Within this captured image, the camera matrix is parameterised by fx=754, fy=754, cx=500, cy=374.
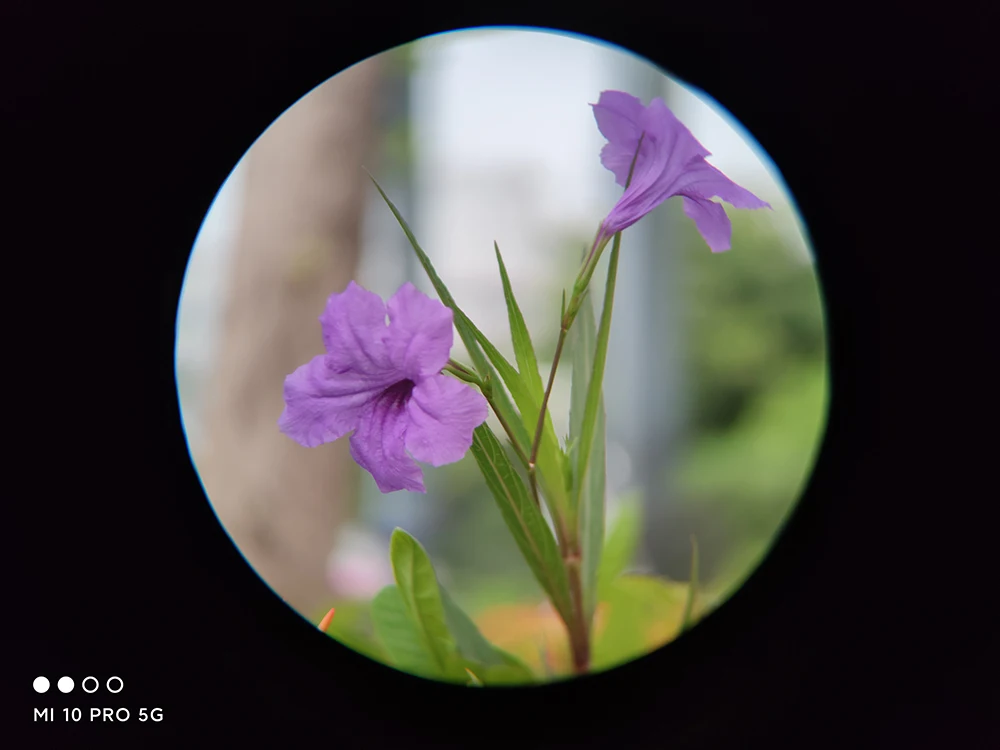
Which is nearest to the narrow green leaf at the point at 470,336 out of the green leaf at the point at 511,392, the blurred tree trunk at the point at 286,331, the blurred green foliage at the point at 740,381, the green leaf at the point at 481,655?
the green leaf at the point at 511,392

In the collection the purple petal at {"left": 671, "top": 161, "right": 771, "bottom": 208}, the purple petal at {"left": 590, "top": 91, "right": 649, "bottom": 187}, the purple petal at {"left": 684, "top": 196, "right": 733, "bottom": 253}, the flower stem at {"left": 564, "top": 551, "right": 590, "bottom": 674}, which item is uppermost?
the purple petal at {"left": 590, "top": 91, "right": 649, "bottom": 187}

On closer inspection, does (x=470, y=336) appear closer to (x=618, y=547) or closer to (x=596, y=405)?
(x=596, y=405)

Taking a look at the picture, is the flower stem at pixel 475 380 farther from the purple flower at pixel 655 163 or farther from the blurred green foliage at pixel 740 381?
the blurred green foliage at pixel 740 381

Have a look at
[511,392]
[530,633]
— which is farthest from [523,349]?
[530,633]

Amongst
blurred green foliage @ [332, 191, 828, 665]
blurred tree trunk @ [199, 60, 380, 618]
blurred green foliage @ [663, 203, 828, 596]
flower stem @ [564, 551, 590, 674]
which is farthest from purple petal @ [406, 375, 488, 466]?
blurred green foliage @ [663, 203, 828, 596]

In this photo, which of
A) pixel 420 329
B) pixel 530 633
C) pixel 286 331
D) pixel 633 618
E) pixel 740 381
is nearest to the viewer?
pixel 420 329

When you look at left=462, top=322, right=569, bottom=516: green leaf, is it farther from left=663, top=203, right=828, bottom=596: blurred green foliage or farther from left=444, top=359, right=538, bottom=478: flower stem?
left=663, top=203, right=828, bottom=596: blurred green foliage
